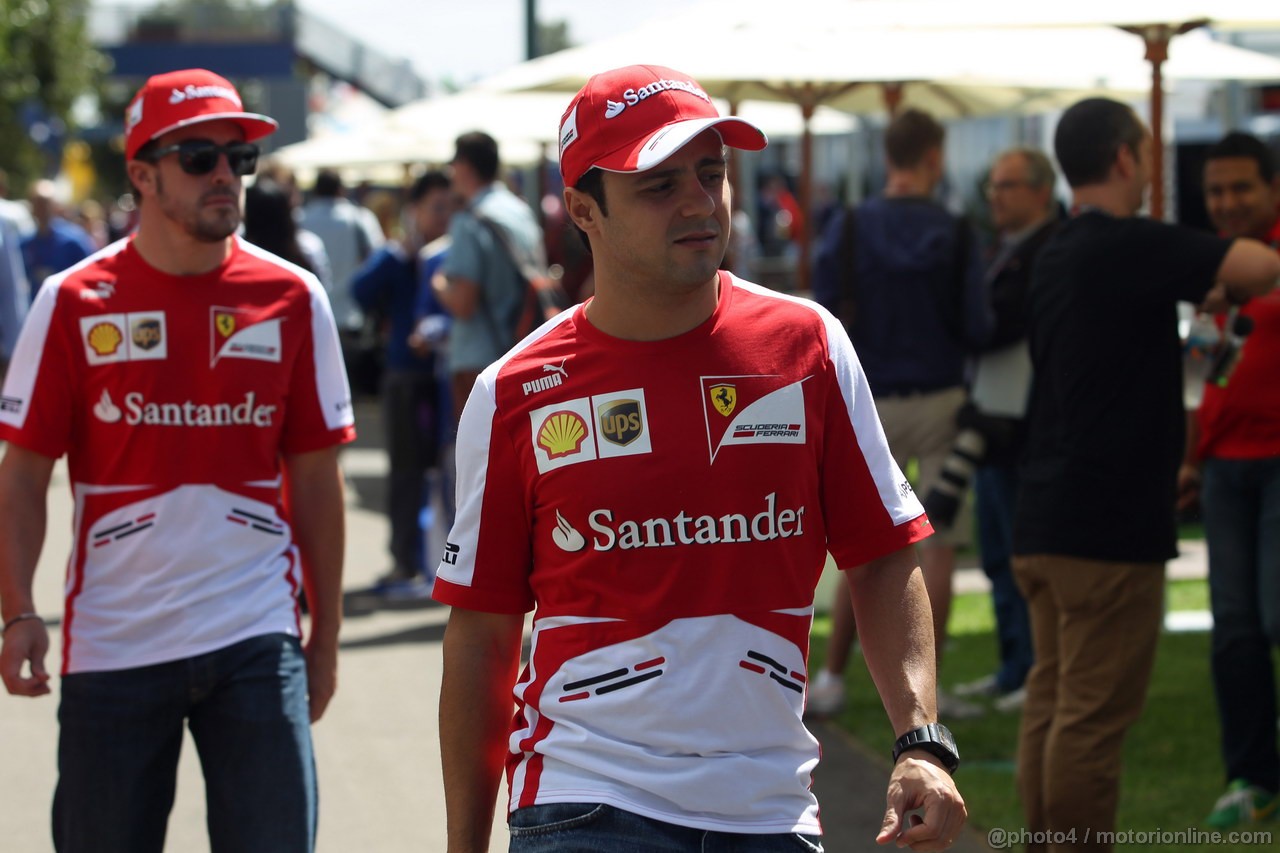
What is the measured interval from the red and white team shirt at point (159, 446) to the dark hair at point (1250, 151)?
11.1ft

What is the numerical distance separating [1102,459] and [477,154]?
4.64m

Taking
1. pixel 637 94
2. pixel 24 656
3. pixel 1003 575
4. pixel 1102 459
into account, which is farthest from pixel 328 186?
pixel 637 94

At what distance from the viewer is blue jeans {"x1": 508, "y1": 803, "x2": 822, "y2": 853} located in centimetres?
264

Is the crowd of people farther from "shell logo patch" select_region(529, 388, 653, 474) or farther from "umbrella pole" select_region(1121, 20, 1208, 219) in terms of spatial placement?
"umbrella pole" select_region(1121, 20, 1208, 219)

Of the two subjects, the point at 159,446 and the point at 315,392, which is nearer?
the point at 159,446

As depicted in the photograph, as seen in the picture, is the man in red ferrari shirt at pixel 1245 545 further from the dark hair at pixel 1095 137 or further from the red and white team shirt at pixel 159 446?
the red and white team shirt at pixel 159 446

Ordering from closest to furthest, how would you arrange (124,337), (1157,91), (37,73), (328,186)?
(124,337) < (1157,91) < (328,186) < (37,73)

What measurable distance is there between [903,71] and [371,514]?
7.27m

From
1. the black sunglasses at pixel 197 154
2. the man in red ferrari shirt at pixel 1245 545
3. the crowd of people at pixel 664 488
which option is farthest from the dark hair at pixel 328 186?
the black sunglasses at pixel 197 154

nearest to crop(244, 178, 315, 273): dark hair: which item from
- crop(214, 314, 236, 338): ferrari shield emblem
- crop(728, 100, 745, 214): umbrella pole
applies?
crop(728, 100, 745, 214): umbrella pole

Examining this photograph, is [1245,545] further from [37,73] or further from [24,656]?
[37,73]

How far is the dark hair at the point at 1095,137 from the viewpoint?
4.76 metres

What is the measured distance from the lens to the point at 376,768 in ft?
21.9

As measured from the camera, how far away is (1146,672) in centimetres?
476
